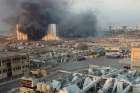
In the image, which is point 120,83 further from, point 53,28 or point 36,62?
point 53,28

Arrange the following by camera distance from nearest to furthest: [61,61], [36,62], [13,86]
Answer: [13,86] → [36,62] → [61,61]

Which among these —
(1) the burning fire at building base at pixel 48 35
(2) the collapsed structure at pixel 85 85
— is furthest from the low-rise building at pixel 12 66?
(1) the burning fire at building base at pixel 48 35

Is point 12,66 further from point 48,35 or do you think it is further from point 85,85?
point 48,35

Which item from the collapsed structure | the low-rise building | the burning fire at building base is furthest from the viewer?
the burning fire at building base

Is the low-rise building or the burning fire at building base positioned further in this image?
the burning fire at building base

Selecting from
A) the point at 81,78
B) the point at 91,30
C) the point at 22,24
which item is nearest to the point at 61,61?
the point at 81,78

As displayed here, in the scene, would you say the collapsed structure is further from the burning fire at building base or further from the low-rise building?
the burning fire at building base

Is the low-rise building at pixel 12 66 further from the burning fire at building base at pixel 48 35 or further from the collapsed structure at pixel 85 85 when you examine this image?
the burning fire at building base at pixel 48 35

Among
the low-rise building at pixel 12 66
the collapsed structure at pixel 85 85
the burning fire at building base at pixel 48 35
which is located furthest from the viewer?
the burning fire at building base at pixel 48 35

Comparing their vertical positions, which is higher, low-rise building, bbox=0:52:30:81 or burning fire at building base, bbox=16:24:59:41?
burning fire at building base, bbox=16:24:59:41

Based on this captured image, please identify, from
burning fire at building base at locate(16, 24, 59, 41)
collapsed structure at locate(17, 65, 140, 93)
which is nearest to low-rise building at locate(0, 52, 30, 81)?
collapsed structure at locate(17, 65, 140, 93)

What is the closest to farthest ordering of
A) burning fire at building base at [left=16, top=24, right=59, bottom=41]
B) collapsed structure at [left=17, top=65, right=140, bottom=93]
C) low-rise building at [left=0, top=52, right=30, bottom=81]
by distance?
collapsed structure at [left=17, top=65, right=140, bottom=93]
low-rise building at [left=0, top=52, right=30, bottom=81]
burning fire at building base at [left=16, top=24, right=59, bottom=41]
